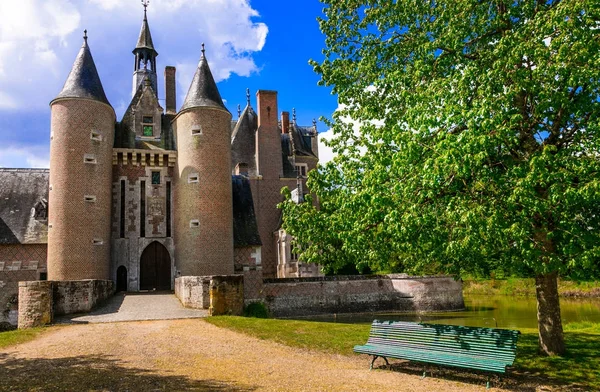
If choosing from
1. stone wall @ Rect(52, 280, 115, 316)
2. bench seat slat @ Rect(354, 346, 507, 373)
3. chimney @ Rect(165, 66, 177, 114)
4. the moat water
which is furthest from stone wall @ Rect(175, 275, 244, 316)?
chimney @ Rect(165, 66, 177, 114)

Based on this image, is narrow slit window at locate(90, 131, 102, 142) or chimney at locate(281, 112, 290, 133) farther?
chimney at locate(281, 112, 290, 133)

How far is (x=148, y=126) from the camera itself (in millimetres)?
26531

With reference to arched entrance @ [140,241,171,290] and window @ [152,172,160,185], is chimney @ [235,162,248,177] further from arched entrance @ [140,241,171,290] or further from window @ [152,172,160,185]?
arched entrance @ [140,241,171,290]

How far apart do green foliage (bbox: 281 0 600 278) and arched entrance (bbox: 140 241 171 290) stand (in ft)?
54.2

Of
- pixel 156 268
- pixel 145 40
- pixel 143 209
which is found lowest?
pixel 156 268

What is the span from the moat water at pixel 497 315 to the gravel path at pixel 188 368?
13.6m

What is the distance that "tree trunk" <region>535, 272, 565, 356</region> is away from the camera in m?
8.59

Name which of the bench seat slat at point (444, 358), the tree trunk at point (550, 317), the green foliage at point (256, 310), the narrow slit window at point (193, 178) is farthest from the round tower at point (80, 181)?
the tree trunk at point (550, 317)

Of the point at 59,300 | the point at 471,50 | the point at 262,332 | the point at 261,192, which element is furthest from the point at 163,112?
the point at 471,50

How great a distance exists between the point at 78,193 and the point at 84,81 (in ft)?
18.0

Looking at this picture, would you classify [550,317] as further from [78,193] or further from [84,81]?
[84,81]

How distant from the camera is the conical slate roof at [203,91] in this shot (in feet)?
80.9

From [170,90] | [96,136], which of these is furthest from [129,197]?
[170,90]

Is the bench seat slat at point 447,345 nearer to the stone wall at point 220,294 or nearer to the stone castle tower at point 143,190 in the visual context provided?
the stone wall at point 220,294
